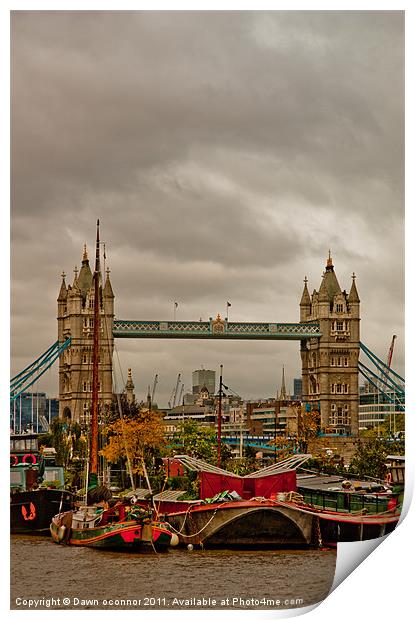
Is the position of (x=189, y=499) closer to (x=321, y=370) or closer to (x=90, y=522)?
(x=90, y=522)

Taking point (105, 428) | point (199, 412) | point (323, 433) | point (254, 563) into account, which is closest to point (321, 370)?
point (323, 433)

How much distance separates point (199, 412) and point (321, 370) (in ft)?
13.0

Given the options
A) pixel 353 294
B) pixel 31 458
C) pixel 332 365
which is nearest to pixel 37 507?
pixel 31 458

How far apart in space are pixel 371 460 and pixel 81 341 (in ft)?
13.3

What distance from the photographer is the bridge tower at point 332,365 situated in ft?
52.9

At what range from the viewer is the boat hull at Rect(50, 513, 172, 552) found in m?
11.9

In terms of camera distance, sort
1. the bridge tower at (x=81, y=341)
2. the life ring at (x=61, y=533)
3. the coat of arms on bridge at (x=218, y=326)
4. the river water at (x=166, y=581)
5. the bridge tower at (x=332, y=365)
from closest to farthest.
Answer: the river water at (x=166, y=581) < the bridge tower at (x=81, y=341) < the life ring at (x=61, y=533) < the coat of arms on bridge at (x=218, y=326) < the bridge tower at (x=332, y=365)

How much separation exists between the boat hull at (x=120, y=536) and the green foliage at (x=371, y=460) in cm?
283

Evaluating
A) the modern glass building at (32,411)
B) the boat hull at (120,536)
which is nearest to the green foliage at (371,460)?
the boat hull at (120,536)

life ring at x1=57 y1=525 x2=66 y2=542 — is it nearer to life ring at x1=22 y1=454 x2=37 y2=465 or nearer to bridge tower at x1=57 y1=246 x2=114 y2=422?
life ring at x1=22 y1=454 x2=37 y2=465

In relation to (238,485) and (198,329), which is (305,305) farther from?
(238,485)

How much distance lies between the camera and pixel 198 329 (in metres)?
13.0

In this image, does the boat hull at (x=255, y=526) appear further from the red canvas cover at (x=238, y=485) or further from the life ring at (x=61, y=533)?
the life ring at (x=61, y=533)

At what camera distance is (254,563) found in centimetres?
1075
